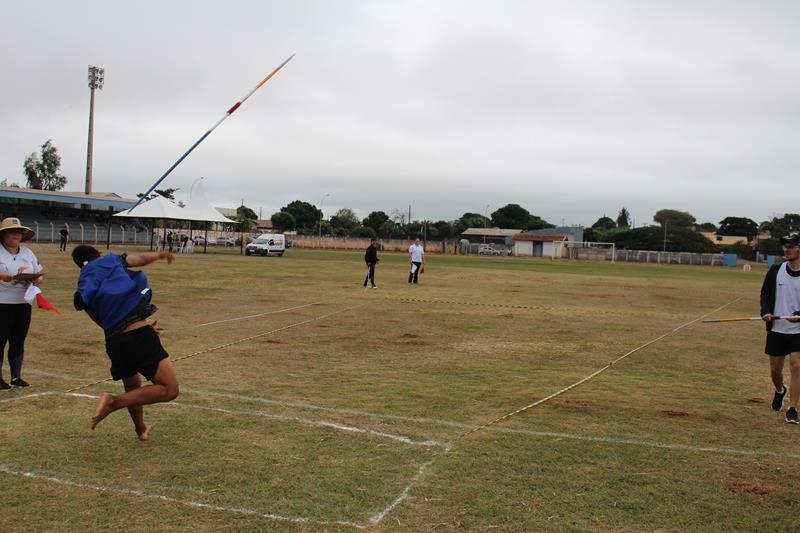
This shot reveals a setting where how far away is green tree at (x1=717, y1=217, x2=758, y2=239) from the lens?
145250mm

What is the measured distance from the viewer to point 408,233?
122 meters

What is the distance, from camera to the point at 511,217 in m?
159

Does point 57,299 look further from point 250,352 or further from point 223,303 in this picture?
point 250,352

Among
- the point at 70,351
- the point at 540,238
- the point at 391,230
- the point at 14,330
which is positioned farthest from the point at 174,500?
the point at 391,230

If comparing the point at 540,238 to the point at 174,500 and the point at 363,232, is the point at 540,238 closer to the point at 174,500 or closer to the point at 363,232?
the point at 363,232

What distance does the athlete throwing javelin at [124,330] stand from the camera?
543 centimetres

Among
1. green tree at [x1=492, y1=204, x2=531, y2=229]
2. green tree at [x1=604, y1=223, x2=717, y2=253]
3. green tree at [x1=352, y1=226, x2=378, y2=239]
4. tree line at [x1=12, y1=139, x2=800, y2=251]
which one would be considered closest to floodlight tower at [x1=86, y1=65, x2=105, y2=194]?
tree line at [x1=12, y1=139, x2=800, y2=251]

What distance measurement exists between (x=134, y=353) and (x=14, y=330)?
324cm

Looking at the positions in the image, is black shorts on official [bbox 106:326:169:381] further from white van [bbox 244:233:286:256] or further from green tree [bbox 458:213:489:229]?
green tree [bbox 458:213:489:229]

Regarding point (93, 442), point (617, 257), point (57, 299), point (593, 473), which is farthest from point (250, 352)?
point (617, 257)

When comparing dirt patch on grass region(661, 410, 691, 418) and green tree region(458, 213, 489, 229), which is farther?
green tree region(458, 213, 489, 229)

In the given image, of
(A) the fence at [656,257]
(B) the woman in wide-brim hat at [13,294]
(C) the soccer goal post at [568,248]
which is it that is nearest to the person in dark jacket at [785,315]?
(B) the woman in wide-brim hat at [13,294]

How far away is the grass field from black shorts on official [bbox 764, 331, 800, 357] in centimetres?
75

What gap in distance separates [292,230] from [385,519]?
12034 cm
